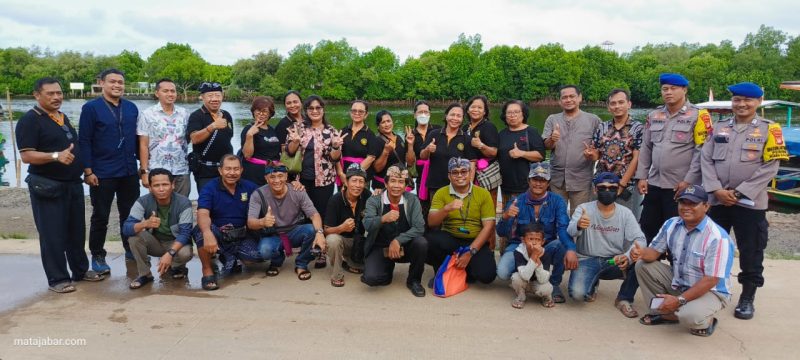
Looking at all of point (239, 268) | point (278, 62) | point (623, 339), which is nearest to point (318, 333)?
point (239, 268)

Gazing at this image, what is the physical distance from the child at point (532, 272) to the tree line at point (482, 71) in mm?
61283

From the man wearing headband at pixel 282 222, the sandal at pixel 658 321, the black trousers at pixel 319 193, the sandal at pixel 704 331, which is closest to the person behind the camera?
the sandal at pixel 704 331

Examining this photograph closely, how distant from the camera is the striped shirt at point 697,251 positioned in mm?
3584

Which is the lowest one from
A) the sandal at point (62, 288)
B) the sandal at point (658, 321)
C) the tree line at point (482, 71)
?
the sandal at point (62, 288)

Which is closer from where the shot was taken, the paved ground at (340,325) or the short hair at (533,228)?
the paved ground at (340,325)

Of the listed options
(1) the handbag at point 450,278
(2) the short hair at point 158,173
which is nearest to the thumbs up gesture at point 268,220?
(2) the short hair at point 158,173

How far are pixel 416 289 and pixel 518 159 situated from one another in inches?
67.1

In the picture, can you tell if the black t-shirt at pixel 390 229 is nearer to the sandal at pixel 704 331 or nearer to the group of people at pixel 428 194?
the group of people at pixel 428 194

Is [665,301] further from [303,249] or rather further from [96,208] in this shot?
[96,208]

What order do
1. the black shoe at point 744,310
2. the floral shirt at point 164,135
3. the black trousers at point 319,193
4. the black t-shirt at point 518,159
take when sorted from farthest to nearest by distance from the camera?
the black trousers at point 319,193 < the black t-shirt at point 518,159 < the floral shirt at point 164,135 < the black shoe at point 744,310

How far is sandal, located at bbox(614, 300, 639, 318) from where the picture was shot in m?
4.07

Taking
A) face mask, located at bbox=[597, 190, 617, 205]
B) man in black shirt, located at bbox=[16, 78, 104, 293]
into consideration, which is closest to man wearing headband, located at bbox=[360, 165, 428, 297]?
face mask, located at bbox=[597, 190, 617, 205]

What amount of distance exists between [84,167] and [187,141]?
968 millimetres

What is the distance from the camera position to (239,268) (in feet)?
16.7
